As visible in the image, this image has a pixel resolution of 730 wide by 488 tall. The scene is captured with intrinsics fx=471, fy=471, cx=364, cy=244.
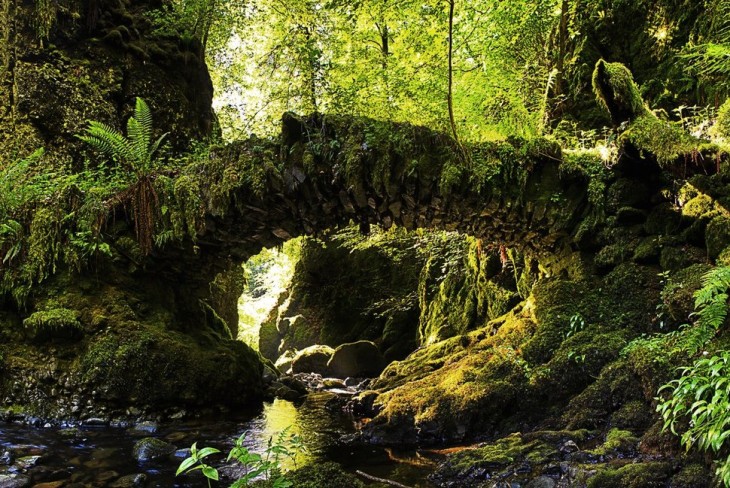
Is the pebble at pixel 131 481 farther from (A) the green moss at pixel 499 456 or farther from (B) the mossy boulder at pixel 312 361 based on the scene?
(B) the mossy boulder at pixel 312 361

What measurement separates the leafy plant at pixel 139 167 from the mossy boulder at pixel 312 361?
25.5 ft

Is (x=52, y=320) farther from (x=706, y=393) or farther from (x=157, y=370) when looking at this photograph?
(x=706, y=393)

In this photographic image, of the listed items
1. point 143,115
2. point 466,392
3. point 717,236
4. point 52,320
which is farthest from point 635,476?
point 143,115

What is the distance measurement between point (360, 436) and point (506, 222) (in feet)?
12.0

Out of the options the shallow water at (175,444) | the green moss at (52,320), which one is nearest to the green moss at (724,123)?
the shallow water at (175,444)

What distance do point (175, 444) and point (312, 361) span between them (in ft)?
29.4

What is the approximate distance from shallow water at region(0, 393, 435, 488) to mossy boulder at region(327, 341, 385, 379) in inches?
237

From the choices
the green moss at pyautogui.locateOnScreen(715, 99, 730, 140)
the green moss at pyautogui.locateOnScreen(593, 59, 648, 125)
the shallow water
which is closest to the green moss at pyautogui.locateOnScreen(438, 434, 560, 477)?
the shallow water

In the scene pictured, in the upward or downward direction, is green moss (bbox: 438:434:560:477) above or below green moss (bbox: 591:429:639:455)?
below

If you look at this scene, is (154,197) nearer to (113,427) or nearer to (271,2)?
(113,427)

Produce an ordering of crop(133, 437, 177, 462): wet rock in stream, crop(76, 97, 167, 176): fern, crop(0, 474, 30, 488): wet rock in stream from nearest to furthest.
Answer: crop(0, 474, 30, 488): wet rock in stream → crop(133, 437, 177, 462): wet rock in stream → crop(76, 97, 167, 176): fern

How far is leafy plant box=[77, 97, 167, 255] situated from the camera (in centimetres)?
670

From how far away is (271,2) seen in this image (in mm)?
12086

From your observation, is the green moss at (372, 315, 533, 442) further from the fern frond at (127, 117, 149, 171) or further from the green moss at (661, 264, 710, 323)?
the fern frond at (127, 117, 149, 171)
